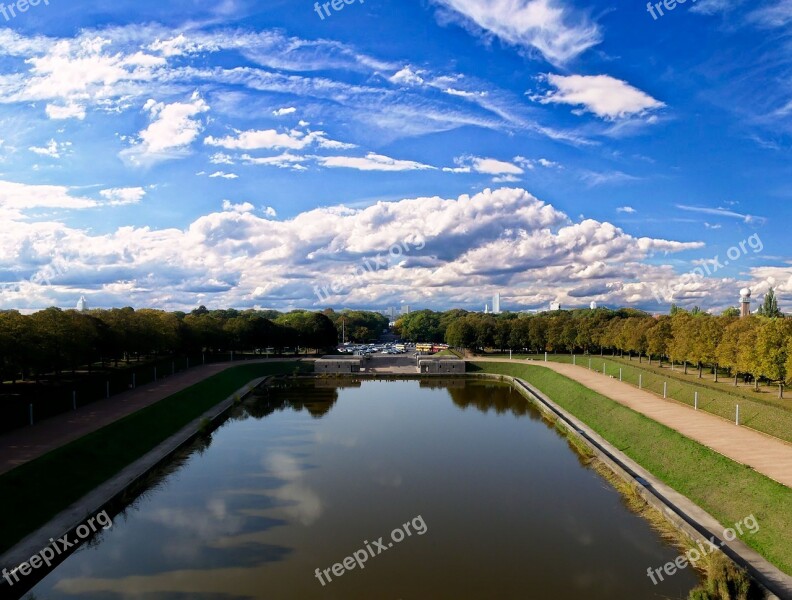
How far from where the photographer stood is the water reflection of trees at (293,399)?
132ft

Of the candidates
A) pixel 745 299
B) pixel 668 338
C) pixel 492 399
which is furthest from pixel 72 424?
pixel 745 299

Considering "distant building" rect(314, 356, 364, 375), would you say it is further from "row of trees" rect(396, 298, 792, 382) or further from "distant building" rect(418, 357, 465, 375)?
"row of trees" rect(396, 298, 792, 382)

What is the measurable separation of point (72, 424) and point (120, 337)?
Answer: 17.4 m

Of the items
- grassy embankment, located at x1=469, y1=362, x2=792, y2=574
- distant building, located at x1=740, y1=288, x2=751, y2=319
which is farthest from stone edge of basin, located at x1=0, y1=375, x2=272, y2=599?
distant building, located at x1=740, y1=288, x2=751, y2=319

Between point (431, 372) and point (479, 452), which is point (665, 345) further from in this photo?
point (479, 452)

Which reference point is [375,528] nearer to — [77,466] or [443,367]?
[77,466]

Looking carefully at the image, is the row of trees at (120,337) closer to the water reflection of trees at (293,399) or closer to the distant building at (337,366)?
the water reflection of trees at (293,399)

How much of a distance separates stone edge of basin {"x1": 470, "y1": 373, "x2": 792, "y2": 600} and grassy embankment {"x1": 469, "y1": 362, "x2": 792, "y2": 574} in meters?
0.26

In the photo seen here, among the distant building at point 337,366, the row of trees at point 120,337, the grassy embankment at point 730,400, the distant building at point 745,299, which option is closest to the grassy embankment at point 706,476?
the grassy embankment at point 730,400

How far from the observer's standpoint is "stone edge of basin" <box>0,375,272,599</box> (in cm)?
1391

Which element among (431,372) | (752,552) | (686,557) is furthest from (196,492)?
(431,372)

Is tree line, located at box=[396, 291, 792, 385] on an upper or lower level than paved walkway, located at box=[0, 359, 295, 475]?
upper

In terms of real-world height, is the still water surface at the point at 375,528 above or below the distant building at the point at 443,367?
below

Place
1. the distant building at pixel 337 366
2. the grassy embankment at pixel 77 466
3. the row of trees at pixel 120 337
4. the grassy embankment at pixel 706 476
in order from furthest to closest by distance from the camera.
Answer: the distant building at pixel 337 366, the row of trees at pixel 120 337, the grassy embankment at pixel 77 466, the grassy embankment at pixel 706 476
